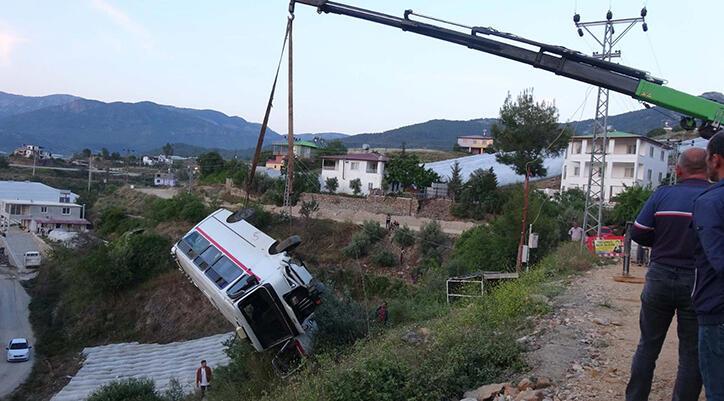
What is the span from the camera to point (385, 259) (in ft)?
87.2

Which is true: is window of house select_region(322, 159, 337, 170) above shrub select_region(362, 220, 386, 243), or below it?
above

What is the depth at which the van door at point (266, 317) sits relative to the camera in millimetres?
10977

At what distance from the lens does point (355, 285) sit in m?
25.5

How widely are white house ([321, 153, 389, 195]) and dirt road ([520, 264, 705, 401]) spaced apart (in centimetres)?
3025

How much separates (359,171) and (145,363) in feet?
76.5

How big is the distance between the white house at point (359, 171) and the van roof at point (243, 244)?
2531 cm

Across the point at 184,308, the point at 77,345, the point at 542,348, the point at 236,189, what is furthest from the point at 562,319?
the point at 236,189

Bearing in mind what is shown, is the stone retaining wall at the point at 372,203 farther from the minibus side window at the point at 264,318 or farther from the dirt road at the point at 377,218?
the minibus side window at the point at 264,318

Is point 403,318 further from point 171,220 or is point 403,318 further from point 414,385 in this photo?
point 171,220

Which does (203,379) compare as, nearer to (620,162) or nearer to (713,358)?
(713,358)

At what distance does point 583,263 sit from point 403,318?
447 cm

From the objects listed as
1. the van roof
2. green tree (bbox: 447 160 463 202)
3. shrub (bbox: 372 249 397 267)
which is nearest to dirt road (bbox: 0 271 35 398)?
the van roof

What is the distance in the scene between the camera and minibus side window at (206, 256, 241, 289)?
39.2 feet

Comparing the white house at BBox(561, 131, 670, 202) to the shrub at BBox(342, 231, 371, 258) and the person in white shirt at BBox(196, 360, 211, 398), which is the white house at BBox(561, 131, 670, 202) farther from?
the person in white shirt at BBox(196, 360, 211, 398)
